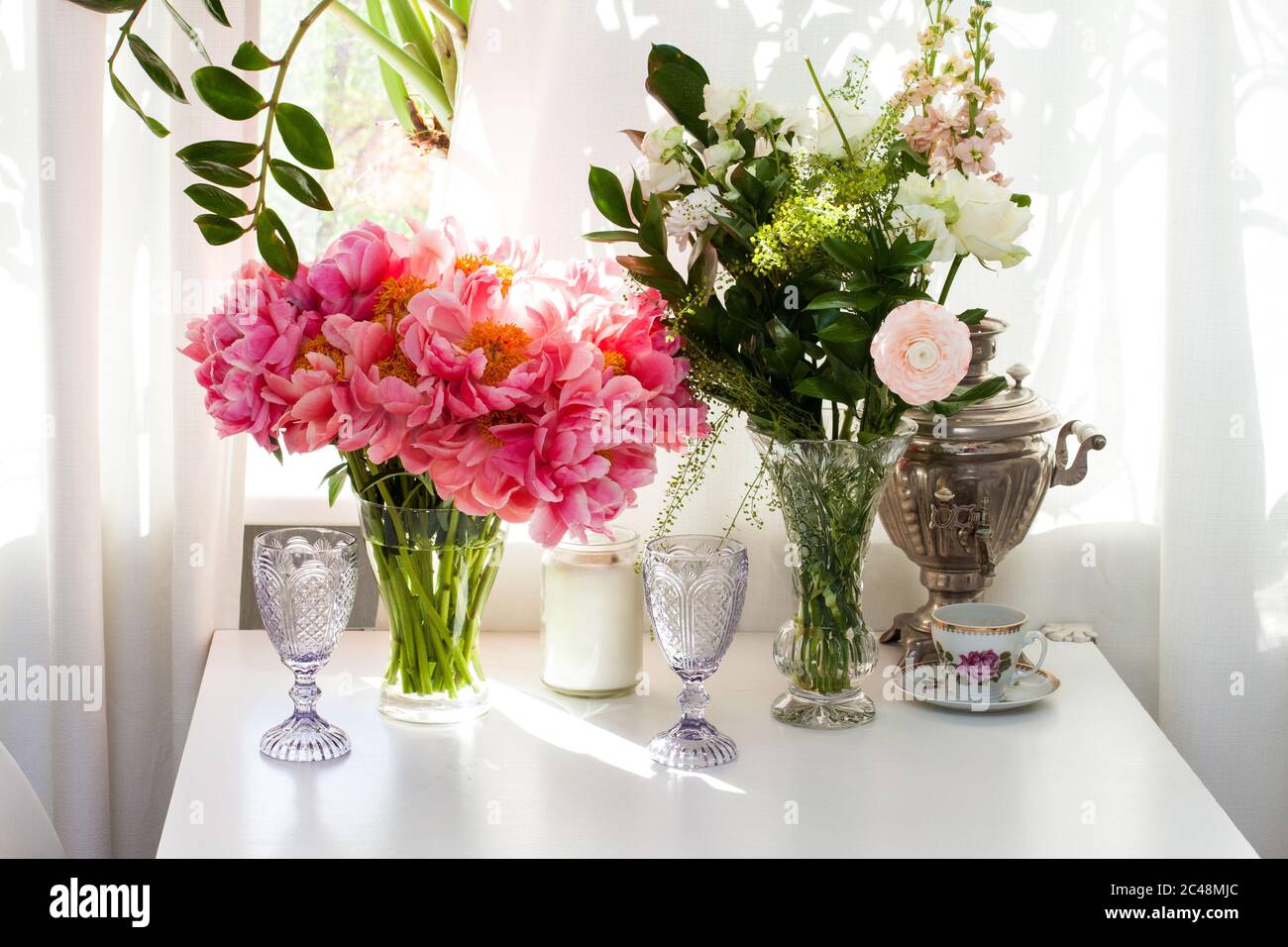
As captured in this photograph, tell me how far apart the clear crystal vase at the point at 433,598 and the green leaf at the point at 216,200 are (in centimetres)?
28

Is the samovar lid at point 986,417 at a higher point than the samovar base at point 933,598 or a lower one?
higher

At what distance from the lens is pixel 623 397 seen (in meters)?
0.94

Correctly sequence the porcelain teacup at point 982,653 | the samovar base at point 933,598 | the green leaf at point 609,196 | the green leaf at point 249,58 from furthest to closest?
the samovar base at point 933,598 → the porcelain teacup at point 982,653 → the green leaf at point 609,196 → the green leaf at point 249,58

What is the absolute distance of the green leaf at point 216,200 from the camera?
860 millimetres

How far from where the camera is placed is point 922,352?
90cm

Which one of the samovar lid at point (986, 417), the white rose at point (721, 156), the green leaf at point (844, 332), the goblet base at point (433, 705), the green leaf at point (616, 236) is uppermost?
the white rose at point (721, 156)

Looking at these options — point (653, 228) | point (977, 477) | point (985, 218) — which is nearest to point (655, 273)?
point (653, 228)

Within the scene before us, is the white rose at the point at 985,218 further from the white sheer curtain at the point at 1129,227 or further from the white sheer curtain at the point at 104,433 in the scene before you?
the white sheer curtain at the point at 104,433

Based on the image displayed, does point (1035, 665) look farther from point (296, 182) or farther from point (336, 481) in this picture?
point (296, 182)

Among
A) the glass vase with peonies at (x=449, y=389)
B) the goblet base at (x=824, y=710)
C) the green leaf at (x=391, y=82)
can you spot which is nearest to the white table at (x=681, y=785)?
the goblet base at (x=824, y=710)

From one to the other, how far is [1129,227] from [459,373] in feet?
2.43

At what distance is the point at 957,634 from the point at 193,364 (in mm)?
768
